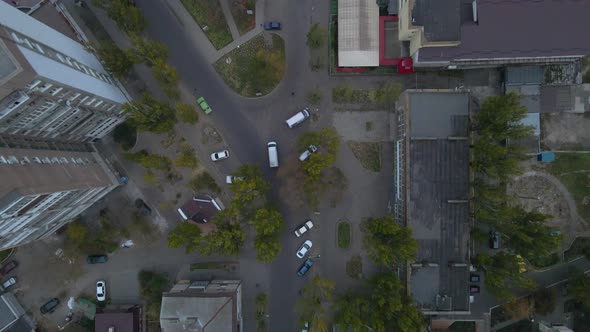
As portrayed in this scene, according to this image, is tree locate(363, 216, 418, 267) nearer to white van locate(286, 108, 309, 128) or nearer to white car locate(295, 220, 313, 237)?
white car locate(295, 220, 313, 237)

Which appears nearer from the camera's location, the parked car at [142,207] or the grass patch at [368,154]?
the grass patch at [368,154]

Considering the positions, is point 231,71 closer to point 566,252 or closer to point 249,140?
point 249,140

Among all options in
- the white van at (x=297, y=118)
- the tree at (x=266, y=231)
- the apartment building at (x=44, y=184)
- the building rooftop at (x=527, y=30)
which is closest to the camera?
the apartment building at (x=44, y=184)

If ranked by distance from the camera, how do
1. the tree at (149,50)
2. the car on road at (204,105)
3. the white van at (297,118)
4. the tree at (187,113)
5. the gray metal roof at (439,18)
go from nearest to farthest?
the gray metal roof at (439,18) < the tree at (149,50) < the tree at (187,113) < the white van at (297,118) < the car on road at (204,105)

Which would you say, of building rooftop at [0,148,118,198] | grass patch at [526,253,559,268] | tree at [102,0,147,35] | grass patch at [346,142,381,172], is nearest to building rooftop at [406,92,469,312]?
grass patch at [346,142,381,172]

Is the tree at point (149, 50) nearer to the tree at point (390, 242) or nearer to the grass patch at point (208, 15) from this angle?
the grass patch at point (208, 15)

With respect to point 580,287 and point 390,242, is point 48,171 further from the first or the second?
point 580,287

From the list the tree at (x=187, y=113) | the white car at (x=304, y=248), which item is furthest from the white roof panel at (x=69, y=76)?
the white car at (x=304, y=248)
